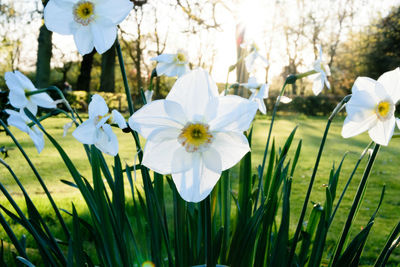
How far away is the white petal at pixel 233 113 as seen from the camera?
0.64m

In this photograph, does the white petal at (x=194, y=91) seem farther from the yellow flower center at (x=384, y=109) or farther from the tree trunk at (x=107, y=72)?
the tree trunk at (x=107, y=72)

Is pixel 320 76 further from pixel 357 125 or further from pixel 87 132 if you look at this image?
pixel 87 132

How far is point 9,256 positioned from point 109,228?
123 cm

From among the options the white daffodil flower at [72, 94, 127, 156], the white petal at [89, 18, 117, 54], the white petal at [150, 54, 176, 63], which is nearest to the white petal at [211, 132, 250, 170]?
the white daffodil flower at [72, 94, 127, 156]

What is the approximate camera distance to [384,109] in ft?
2.57

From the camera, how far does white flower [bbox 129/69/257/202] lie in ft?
2.12

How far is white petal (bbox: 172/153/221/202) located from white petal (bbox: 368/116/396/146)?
38 centimetres

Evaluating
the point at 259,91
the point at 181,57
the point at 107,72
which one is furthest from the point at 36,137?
the point at 107,72

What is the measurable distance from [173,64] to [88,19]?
1.82 feet

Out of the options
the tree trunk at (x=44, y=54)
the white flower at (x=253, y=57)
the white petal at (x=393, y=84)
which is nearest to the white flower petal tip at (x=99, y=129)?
the white petal at (x=393, y=84)

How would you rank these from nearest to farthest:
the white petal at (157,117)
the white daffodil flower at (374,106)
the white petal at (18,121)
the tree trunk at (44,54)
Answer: the white petal at (157,117) → the white daffodil flower at (374,106) → the white petal at (18,121) → the tree trunk at (44,54)

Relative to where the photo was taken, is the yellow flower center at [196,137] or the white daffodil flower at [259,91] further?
the white daffodil flower at [259,91]

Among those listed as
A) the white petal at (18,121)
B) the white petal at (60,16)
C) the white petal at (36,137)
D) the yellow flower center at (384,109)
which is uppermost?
the white petal at (60,16)

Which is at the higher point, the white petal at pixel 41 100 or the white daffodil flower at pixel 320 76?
the white daffodil flower at pixel 320 76
